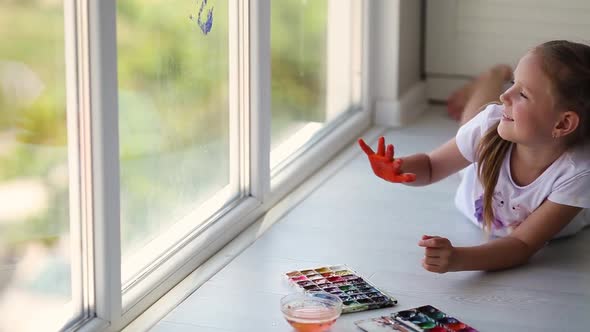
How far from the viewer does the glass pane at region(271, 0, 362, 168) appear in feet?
8.35

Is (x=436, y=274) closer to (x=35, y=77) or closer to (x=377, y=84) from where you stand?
(x=35, y=77)

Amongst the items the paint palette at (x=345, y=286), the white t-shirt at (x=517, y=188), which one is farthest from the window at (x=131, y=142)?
the white t-shirt at (x=517, y=188)

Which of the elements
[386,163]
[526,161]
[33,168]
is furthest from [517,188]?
[33,168]

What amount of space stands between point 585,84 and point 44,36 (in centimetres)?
109

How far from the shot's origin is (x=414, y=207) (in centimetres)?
248

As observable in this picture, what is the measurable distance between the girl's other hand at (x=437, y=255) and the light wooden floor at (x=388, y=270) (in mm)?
56

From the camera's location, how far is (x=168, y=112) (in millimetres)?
1984

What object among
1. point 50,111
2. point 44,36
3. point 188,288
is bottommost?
point 188,288

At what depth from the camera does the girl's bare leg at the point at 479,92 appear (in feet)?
9.39

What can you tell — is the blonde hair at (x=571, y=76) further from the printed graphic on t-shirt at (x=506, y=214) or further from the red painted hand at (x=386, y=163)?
the red painted hand at (x=386, y=163)

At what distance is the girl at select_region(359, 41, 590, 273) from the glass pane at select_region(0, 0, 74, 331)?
0.70 m

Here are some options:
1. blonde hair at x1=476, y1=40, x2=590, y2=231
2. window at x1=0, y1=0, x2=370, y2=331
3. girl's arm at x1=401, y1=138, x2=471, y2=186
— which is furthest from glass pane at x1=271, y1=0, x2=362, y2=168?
blonde hair at x1=476, y1=40, x2=590, y2=231

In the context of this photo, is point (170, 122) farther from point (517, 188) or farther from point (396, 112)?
point (396, 112)

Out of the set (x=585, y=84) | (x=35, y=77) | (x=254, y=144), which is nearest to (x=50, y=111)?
(x=35, y=77)
